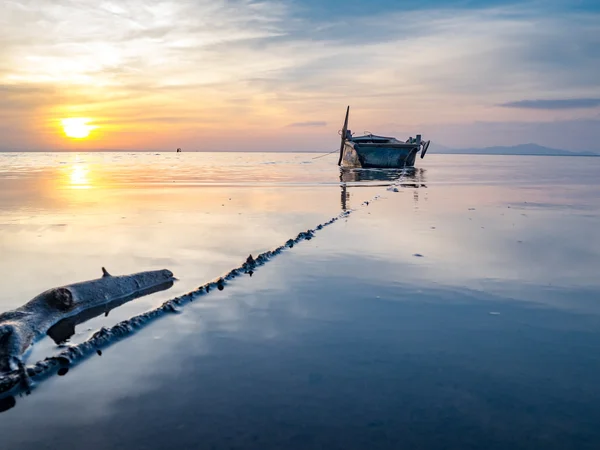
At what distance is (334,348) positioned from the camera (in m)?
4.88

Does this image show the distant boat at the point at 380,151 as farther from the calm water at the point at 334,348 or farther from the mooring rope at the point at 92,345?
the mooring rope at the point at 92,345

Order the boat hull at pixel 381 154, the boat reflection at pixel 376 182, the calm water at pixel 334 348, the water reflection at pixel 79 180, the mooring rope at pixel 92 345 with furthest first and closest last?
the boat hull at pixel 381 154
the water reflection at pixel 79 180
the boat reflection at pixel 376 182
the mooring rope at pixel 92 345
the calm water at pixel 334 348

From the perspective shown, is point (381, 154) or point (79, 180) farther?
point (381, 154)

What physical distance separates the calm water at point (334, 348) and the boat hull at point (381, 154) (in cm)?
3519

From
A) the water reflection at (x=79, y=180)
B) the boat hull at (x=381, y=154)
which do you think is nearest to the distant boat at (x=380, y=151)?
the boat hull at (x=381, y=154)

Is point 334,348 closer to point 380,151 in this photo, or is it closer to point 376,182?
point 376,182

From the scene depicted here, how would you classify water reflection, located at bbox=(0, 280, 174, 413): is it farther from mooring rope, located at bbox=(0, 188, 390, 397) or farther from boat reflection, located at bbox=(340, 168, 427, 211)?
boat reflection, located at bbox=(340, 168, 427, 211)

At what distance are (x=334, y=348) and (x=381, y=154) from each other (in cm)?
4280

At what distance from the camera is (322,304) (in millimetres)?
6375

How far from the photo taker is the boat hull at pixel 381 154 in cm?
4597

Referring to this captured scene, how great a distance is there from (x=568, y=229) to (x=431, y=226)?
3.34 meters

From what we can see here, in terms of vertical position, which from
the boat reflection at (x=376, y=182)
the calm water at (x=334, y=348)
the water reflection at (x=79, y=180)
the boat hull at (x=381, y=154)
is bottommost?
the calm water at (x=334, y=348)

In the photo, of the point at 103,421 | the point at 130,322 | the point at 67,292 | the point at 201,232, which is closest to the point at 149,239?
the point at 201,232

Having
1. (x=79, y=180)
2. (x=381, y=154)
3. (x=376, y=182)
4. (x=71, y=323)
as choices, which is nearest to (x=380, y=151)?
(x=381, y=154)
